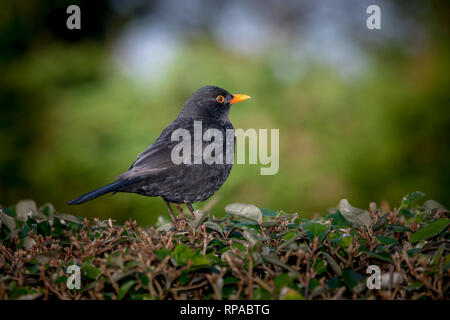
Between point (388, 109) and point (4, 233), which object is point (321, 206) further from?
point (4, 233)

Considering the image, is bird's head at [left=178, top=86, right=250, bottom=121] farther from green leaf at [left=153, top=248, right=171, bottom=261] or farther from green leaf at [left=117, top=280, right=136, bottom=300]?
green leaf at [left=117, top=280, right=136, bottom=300]

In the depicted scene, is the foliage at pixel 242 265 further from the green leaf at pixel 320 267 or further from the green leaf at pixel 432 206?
the green leaf at pixel 432 206

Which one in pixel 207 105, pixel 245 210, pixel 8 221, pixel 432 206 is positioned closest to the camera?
pixel 245 210

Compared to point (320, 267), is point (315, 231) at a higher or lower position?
higher

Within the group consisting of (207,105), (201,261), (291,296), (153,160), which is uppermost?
(207,105)

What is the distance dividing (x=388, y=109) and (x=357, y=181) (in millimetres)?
1378

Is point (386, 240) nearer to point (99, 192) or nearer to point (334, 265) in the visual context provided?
point (334, 265)

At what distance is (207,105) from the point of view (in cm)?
377

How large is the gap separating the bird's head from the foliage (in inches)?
68.9

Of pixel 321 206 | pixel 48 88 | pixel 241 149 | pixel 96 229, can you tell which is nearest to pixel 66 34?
pixel 48 88

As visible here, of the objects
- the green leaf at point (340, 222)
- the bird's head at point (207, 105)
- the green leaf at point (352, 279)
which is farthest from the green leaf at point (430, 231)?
the bird's head at point (207, 105)

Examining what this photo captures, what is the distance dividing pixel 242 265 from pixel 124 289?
1.66 feet

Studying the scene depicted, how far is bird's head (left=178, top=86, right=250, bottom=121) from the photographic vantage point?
147 inches

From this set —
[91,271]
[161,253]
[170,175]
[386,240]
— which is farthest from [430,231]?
[170,175]
